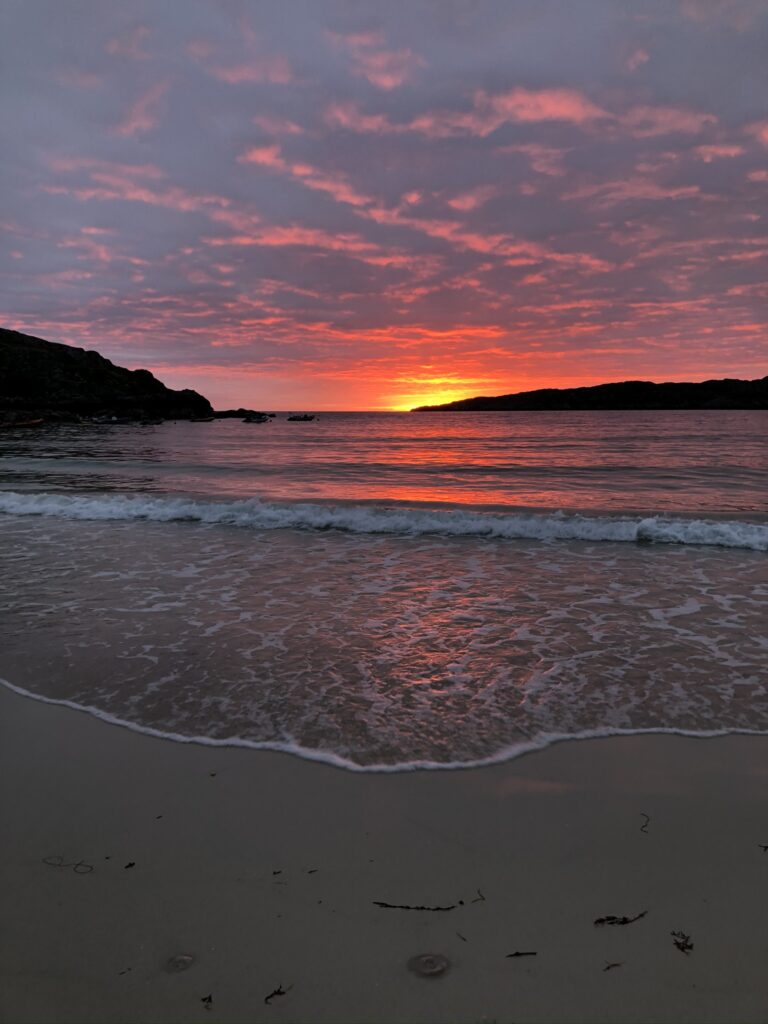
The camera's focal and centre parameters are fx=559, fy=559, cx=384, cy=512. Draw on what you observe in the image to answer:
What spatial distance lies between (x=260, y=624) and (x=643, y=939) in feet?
19.1

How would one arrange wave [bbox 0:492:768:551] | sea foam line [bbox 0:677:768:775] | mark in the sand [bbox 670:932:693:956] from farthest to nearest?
wave [bbox 0:492:768:551] < sea foam line [bbox 0:677:768:775] < mark in the sand [bbox 670:932:693:956]

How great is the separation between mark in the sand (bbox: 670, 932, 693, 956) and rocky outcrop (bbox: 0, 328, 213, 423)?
113 meters

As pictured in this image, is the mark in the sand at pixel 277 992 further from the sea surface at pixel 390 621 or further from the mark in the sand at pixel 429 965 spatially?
the sea surface at pixel 390 621

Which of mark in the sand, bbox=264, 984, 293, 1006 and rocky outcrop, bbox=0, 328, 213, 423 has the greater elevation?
rocky outcrop, bbox=0, 328, 213, 423

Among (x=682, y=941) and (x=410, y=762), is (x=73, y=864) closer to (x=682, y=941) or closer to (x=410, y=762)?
(x=410, y=762)

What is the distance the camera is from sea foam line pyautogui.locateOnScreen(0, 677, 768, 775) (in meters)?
4.26

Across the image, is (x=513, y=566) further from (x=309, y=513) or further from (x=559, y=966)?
(x=559, y=966)

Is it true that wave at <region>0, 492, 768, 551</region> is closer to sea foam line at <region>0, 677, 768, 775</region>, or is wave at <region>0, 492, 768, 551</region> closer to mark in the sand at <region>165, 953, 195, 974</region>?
sea foam line at <region>0, 677, 768, 775</region>

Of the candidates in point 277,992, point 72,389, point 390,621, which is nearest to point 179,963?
point 277,992

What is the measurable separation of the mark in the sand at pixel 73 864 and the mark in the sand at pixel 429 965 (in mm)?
1927

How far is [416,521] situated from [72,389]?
446 feet

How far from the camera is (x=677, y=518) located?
15516mm

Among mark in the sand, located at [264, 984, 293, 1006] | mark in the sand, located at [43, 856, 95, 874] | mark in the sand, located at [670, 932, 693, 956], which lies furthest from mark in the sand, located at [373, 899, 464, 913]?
mark in the sand, located at [43, 856, 95, 874]

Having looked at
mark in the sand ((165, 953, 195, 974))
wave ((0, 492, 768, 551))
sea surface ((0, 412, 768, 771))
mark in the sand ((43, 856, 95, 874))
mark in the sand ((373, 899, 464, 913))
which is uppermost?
wave ((0, 492, 768, 551))
